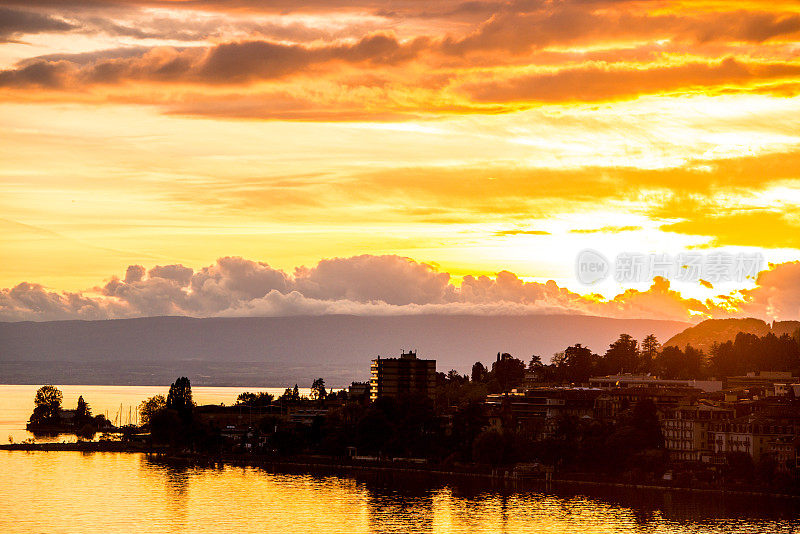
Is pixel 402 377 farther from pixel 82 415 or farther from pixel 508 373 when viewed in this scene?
pixel 82 415

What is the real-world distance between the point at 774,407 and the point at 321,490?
41.6 m

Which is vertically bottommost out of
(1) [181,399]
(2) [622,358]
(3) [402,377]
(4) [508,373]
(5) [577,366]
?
(1) [181,399]

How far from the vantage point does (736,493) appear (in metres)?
100

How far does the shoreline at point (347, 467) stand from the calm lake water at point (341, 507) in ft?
8.00

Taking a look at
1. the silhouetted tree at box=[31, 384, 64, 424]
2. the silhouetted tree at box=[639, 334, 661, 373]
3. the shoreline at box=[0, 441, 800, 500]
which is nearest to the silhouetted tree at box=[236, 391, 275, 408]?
the silhouetted tree at box=[31, 384, 64, 424]

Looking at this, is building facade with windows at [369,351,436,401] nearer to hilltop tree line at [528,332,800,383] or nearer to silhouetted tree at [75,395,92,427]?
hilltop tree line at [528,332,800,383]

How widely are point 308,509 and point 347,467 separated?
115ft

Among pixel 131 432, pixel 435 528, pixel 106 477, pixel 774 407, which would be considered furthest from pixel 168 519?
pixel 131 432

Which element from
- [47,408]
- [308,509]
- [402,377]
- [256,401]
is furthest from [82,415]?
[308,509]

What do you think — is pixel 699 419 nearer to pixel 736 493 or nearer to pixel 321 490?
pixel 736 493

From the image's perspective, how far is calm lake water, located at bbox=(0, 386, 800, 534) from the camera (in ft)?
275

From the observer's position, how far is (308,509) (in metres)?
92.0

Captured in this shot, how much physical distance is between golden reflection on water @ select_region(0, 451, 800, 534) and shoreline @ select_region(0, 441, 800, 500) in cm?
571

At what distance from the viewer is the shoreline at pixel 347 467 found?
104181mm
